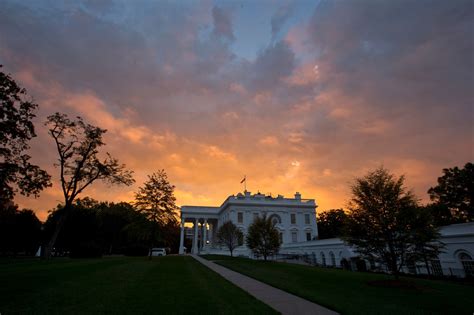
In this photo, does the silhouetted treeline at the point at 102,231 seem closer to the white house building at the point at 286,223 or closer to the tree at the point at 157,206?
the tree at the point at 157,206

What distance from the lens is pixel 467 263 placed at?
2061cm

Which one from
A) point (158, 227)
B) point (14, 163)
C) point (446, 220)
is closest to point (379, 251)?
point (14, 163)

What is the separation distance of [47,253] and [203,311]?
30.9m

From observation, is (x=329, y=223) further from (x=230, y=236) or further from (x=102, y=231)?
(x=102, y=231)

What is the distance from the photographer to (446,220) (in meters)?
45.6

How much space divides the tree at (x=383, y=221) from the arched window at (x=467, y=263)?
8080 millimetres

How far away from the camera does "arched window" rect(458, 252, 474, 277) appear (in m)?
20.2

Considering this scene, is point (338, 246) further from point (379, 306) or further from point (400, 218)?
point (379, 306)

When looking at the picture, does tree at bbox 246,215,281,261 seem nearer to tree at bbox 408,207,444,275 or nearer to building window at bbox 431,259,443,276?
building window at bbox 431,259,443,276

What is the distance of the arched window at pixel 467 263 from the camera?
2018 centimetres

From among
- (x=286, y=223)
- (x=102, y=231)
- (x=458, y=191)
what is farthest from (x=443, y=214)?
(x=102, y=231)

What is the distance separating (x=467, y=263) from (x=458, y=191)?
31.3m

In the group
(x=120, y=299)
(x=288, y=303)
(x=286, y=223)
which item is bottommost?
(x=288, y=303)

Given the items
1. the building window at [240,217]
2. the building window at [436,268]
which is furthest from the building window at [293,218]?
the building window at [436,268]
